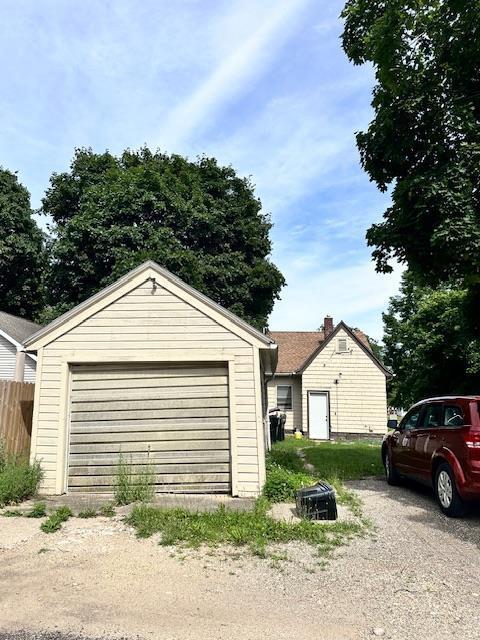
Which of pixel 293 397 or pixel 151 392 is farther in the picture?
pixel 293 397

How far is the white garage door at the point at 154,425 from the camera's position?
8.18 meters

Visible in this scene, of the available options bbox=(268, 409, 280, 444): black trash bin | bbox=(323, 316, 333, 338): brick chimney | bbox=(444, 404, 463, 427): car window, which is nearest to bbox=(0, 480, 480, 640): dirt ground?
bbox=(444, 404, 463, 427): car window

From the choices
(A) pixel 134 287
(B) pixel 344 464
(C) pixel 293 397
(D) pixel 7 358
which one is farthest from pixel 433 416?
(D) pixel 7 358

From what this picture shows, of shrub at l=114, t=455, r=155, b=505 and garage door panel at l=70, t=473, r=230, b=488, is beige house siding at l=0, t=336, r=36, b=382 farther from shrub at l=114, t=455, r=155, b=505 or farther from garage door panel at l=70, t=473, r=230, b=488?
shrub at l=114, t=455, r=155, b=505

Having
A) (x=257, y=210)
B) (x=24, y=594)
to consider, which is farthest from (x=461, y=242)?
(x=257, y=210)

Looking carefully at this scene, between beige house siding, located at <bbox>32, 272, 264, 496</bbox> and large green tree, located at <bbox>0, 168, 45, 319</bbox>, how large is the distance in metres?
21.6

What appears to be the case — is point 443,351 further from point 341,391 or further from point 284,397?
point 284,397

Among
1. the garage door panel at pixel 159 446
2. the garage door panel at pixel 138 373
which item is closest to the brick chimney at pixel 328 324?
the garage door panel at pixel 138 373

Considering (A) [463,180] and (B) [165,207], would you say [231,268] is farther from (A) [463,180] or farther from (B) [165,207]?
(A) [463,180]

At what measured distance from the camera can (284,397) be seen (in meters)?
24.0

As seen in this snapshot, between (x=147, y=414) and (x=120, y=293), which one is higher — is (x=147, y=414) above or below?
below

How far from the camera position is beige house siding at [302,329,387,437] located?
74.3ft

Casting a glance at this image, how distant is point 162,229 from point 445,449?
53.6 ft

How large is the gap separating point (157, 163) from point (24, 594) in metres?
23.2
